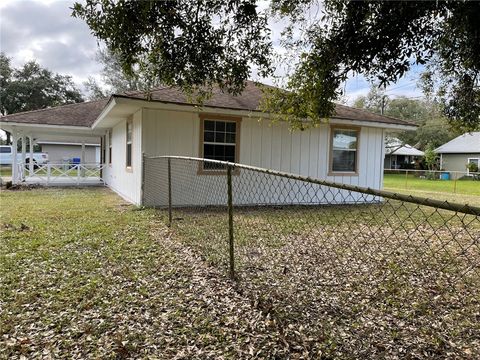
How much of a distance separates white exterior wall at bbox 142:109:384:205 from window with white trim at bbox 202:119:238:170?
0.70 ft

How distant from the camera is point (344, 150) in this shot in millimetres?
11492

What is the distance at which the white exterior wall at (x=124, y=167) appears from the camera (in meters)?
9.40

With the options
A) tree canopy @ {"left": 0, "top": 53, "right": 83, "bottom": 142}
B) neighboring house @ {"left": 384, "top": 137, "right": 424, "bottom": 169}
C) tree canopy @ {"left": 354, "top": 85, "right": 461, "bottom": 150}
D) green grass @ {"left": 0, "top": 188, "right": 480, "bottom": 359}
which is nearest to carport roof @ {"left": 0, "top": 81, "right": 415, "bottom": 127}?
green grass @ {"left": 0, "top": 188, "right": 480, "bottom": 359}

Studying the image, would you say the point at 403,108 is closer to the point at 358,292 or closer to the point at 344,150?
the point at 344,150

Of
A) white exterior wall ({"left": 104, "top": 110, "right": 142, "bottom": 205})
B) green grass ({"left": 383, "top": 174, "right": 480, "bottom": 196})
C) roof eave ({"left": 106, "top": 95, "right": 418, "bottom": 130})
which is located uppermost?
roof eave ({"left": 106, "top": 95, "right": 418, "bottom": 130})

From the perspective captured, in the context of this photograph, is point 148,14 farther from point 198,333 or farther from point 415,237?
point 415,237

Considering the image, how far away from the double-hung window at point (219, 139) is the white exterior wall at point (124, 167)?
170 cm

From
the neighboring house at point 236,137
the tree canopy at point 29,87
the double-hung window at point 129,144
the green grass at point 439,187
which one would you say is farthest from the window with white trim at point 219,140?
the tree canopy at point 29,87

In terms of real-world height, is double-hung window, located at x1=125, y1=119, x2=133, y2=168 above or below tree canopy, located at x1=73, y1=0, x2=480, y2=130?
below

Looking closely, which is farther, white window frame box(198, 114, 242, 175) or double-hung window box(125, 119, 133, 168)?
double-hung window box(125, 119, 133, 168)

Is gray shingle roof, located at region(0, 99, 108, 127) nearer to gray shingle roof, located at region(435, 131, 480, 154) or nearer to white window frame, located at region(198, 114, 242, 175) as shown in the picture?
white window frame, located at region(198, 114, 242, 175)

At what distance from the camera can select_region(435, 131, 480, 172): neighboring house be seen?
30547mm

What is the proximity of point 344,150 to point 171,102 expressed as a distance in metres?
5.77

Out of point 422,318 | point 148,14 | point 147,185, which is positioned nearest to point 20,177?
point 147,185
